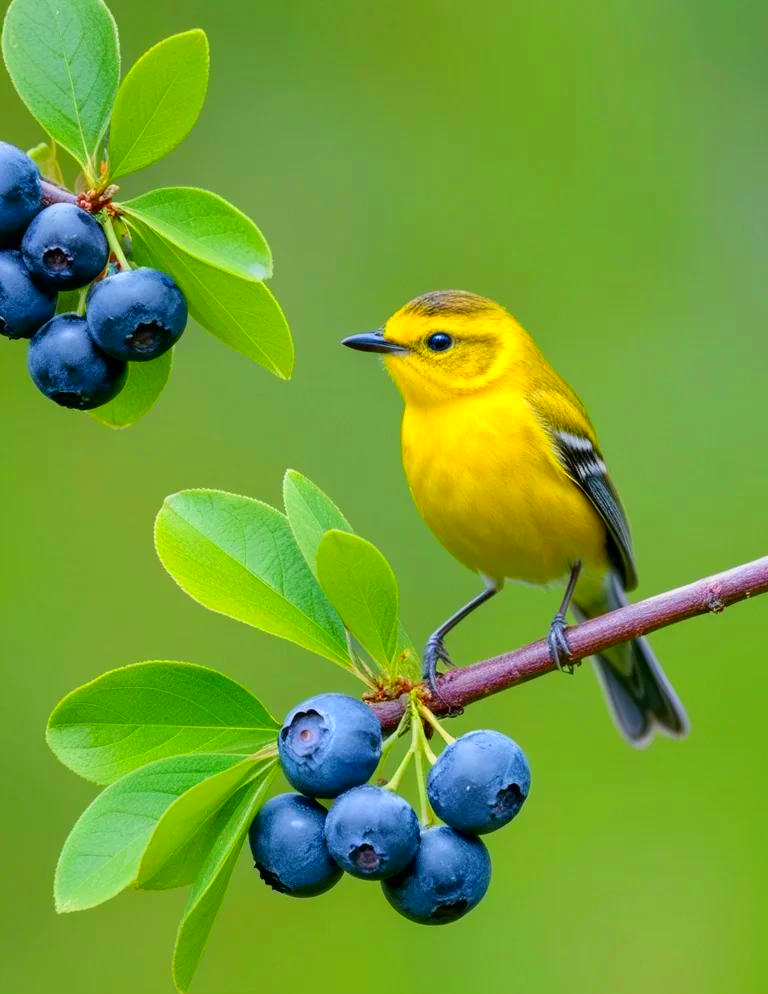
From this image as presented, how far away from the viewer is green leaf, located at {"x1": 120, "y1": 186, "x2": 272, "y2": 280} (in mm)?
2232

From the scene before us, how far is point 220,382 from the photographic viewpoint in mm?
7445

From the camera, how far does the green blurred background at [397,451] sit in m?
5.78

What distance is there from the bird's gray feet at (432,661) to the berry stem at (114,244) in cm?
97

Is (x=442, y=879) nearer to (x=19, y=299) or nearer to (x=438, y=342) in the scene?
(x=19, y=299)

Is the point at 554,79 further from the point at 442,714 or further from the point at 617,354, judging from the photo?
the point at 442,714

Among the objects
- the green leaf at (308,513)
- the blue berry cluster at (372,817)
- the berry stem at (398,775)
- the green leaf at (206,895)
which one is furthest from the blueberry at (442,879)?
the green leaf at (308,513)

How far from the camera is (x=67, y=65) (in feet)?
7.82

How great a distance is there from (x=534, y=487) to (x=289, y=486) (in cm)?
219

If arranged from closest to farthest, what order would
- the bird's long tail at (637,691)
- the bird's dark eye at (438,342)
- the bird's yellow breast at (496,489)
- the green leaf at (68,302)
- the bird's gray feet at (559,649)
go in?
the green leaf at (68,302) → the bird's gray feet at (559,649) → the bird's yellow breast at (496,489) → the bird's dark eye at (438,342) → the bird's long tail at (637,691)

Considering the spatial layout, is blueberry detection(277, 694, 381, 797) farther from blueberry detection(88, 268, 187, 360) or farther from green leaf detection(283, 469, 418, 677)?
blueberry detection(88, 268, 187, 360)

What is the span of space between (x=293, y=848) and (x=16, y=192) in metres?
1.17

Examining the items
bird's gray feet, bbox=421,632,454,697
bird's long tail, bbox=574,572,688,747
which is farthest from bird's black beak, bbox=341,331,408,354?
bird's long tail, bbox=574,572,688,747

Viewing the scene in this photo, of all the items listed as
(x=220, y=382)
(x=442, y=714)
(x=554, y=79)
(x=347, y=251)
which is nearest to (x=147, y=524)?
(x=220, y=382)

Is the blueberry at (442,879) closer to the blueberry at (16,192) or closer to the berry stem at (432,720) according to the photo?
the berry stem at (432,720)
